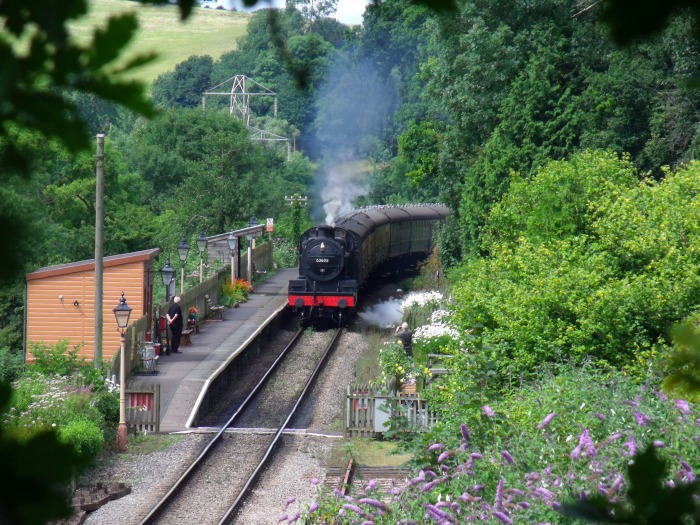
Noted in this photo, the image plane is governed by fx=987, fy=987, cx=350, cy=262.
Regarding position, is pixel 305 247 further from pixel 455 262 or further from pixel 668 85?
pixel 668 85

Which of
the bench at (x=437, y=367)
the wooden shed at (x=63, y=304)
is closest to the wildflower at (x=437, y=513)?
the bench at (x=437, y=367)

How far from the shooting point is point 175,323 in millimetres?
22703

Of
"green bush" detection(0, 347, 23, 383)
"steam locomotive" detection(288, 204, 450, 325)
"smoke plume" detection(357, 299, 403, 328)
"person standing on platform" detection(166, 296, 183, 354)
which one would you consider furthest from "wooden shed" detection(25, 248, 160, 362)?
"smoke plume" detection(357, 299, 403, 328)

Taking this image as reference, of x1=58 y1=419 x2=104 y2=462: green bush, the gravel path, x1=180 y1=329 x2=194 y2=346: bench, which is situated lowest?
x1=180 y1=329 x2=194 y2=346: bench

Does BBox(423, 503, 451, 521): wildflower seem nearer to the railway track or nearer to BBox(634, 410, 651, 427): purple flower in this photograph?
BBox(634, 410, 651, 427): purple flower

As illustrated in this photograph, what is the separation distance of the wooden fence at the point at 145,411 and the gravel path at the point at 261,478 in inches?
22.5

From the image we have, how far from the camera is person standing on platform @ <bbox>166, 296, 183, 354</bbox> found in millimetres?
22500

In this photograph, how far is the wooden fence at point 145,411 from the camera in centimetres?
1689

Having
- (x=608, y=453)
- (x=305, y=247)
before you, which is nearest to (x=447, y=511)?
(x=608, y=453)

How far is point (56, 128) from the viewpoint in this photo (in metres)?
1.74

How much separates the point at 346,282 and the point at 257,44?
2438 inches

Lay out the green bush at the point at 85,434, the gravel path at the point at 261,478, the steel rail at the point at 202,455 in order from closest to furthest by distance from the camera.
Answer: the steel rail at the point at 202,455
the gravel path at the point at 261,478
the green bush at the point at 85,434

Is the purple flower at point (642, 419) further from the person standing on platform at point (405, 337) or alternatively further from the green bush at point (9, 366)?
the person standing on platform at point (405, 337)

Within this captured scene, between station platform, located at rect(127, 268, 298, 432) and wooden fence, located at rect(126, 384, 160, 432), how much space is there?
27 cm
